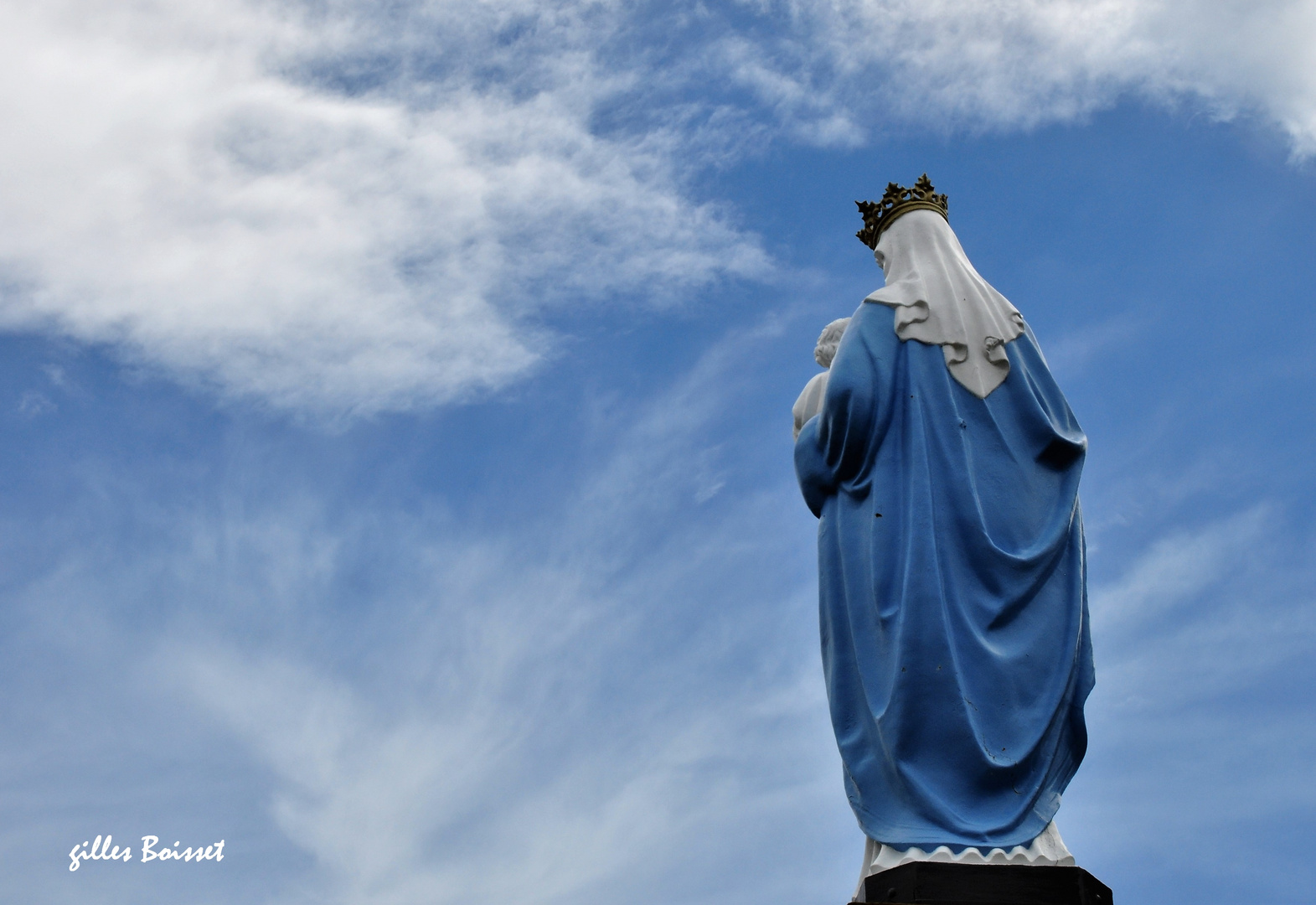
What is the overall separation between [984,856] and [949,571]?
1.46m

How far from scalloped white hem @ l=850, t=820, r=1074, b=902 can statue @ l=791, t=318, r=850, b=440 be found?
2.70 metres

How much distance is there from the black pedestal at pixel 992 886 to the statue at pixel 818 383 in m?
2.91

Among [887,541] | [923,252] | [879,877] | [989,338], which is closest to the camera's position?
[879,877]

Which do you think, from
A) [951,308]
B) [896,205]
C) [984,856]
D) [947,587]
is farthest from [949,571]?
[896,205]

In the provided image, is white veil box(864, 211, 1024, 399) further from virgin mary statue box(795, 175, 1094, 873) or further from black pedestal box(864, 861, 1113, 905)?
black pedestal box(864, 861, 1113, 905)

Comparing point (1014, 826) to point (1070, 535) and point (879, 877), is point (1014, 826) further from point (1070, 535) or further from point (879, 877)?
point (1070, 535)

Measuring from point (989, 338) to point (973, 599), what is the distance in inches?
63.7

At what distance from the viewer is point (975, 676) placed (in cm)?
619

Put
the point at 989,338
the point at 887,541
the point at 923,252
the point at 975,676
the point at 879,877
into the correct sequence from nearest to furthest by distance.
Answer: the point at 879,877 → the point at 975,676 → the point at 887,541 → the point at 989,338 → the point at 923,252

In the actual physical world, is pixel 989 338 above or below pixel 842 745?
above

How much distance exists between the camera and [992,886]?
5520mm

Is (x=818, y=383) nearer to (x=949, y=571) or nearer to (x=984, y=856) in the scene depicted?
(x=949, y=571)

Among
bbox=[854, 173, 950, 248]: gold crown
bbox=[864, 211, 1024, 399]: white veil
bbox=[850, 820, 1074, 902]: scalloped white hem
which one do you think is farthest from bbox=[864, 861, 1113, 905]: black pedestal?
bbox=[854, 173, 950, 248]: gold crown

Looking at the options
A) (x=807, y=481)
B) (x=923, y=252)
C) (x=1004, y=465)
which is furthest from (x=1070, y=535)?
(x=923, y=252)
